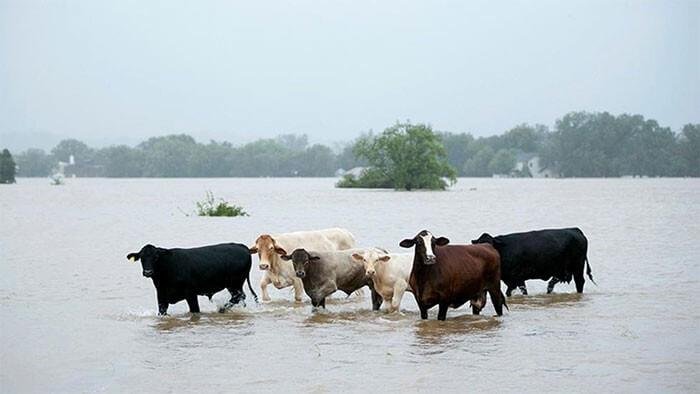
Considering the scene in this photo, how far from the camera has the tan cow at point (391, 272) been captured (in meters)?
15.1

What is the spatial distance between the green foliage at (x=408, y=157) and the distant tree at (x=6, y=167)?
2286 inches

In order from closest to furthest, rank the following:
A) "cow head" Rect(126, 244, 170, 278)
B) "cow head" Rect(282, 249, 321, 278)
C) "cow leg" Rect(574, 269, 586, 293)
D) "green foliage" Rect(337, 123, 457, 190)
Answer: "cow head" Rect(126, 244, 170, 278) < "cow head" Rect(282, 249, 321, 278) < "cow leg" Rect(574, 269, 586, 293) < "green foliage" Rect(337, 123, 457, 190)

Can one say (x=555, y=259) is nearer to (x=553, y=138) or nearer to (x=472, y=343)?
(x=472, y=343)

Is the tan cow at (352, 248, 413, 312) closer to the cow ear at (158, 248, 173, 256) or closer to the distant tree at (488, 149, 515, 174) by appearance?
the cow ear at (158, 248, 173, 256)

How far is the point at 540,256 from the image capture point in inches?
666

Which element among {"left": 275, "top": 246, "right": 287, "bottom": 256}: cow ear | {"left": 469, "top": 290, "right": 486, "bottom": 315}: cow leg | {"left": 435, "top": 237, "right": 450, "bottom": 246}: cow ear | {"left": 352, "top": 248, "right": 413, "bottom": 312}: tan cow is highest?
{"left": 435, "top": 237, "right": 450, "bottom": 246}: cow ear

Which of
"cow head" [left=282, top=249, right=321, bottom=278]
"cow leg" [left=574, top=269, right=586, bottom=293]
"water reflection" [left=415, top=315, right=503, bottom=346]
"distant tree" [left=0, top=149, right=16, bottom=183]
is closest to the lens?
"water reflection" [left=415, top=315, right=503, bottom=346]

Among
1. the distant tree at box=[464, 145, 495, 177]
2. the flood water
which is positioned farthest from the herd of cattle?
the distant tree at box=[464, 145, 495, 177]

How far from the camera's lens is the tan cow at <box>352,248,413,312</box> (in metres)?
15.1

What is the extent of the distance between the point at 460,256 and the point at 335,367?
11.4 feet

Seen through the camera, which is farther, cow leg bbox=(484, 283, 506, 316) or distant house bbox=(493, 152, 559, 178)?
distant house bbox=(493, 152, 559, 178)

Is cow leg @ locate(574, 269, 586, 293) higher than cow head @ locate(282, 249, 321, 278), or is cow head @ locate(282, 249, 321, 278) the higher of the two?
cow head @ locate(282, 249, 321, 278)

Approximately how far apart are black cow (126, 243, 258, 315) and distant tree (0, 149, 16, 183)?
11891cm

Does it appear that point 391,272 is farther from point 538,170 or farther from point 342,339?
point 538,170
